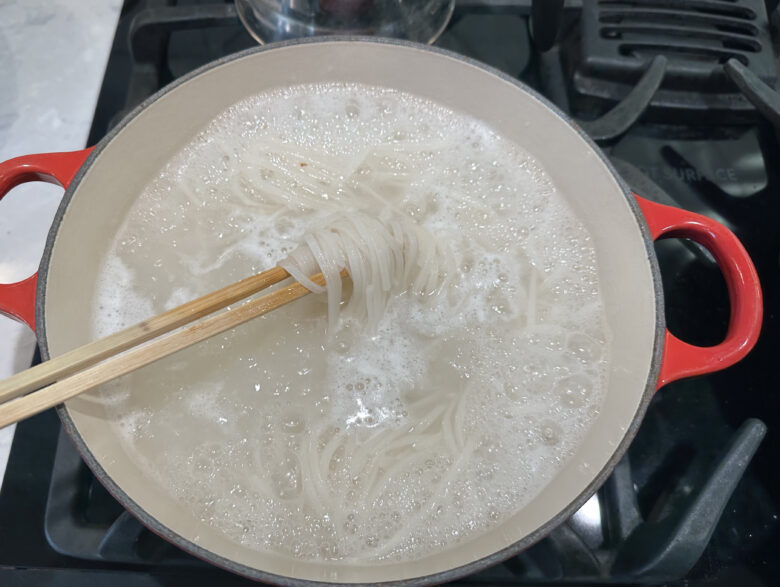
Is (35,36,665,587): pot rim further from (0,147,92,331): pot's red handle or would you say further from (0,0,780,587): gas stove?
(0,0,780,587): gas stove

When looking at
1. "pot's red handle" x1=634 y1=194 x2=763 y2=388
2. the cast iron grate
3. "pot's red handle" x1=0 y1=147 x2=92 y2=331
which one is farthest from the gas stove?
"pot's red handle" x1=0 y1=147 x2=92 y2=331

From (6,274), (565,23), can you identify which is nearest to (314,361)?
(6,274)

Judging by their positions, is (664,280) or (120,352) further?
(664,280)

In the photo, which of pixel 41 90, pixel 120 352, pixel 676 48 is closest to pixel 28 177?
pixel 120 352

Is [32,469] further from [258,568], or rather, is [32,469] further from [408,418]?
[408,418]

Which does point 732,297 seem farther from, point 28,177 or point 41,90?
point 41,90
